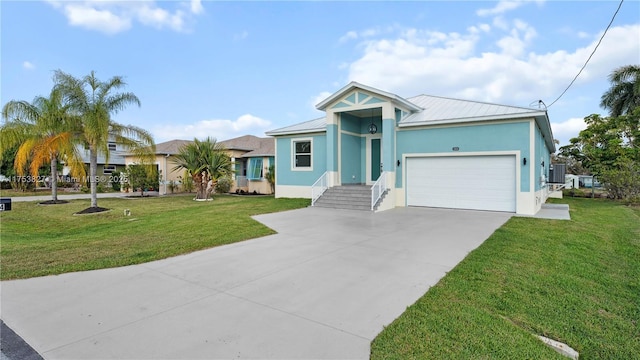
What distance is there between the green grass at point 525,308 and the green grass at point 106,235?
482 centimetres

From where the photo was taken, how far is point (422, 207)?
544 inches

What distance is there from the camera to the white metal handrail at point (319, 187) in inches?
566

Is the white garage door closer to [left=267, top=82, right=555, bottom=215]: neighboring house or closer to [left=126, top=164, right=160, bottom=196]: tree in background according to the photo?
[left=267, top=82, right=555, bottom=215]: neighboring house

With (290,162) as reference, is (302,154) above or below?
above

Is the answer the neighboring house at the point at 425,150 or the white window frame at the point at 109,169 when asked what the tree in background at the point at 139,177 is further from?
the white window frame at the point at 109,169

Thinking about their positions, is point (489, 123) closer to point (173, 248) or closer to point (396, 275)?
point (396, 275)

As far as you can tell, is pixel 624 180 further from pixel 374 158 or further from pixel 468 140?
pixel 374 158

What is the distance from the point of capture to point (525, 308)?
383 cm

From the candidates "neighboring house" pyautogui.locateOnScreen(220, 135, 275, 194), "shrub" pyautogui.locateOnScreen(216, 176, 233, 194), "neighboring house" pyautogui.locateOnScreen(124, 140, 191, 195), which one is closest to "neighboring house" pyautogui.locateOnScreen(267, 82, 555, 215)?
"neighboring house" pyautogui.locateOnScreen(220, 135, 275, 194)

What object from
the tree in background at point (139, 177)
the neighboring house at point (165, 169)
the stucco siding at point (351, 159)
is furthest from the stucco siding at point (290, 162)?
the neighboring house at point (165, 169)

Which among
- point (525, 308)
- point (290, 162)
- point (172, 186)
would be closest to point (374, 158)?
point (290, 162)

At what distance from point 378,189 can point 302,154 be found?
18.1 ft

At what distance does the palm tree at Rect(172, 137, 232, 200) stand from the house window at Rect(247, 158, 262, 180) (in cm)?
480

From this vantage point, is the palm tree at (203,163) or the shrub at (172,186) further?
the shrub at (172,186)
